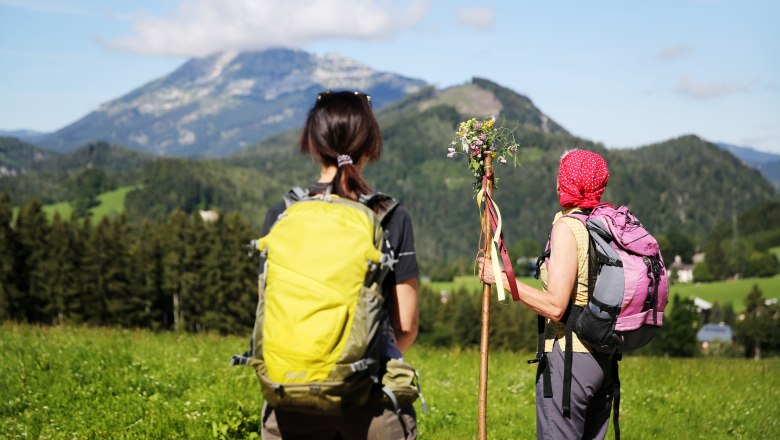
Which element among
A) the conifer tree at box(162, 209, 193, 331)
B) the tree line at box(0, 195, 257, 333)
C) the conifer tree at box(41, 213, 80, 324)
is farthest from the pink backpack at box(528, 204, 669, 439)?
the conifer tree at box(162, 209, 193, 331)

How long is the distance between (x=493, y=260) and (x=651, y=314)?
1.08 m

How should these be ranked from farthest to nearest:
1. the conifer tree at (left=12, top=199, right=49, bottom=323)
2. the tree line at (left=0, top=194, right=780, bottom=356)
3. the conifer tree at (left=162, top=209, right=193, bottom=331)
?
the conifer tree at (left=162, top=209, right=193, bottom=331), the tree line at (left=0, top=194, right=780, bottom=356), the conifer tree at (left=12, top=199, right=49, bottom=323)

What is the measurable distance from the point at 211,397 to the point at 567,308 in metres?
5.73

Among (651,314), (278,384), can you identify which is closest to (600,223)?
(651,314)

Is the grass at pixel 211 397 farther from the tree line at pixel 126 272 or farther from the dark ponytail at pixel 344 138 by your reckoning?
the tree line at pixel 126 272

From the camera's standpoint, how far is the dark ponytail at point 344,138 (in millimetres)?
3588

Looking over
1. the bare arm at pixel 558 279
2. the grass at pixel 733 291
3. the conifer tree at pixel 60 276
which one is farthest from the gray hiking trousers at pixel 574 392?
the grass at pixel 733 291

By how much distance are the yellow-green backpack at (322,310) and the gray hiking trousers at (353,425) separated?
0.13 m

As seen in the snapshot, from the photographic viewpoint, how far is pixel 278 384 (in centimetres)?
→ 333

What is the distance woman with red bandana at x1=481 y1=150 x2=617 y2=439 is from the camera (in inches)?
175

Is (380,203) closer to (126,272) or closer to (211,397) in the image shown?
(211,397)

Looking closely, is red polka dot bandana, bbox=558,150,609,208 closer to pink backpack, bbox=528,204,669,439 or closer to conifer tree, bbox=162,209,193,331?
pink backpack, bbox=528,204,669,439

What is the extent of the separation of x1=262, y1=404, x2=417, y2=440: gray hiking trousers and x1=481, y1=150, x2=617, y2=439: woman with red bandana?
4.38 feet

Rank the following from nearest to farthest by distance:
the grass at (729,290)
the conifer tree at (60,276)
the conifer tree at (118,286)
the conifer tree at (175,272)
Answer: the conifer tree at (60,276)
the conifer tree at (118,286)
the conifer tree at (175,272)
the grass at (729,290)
